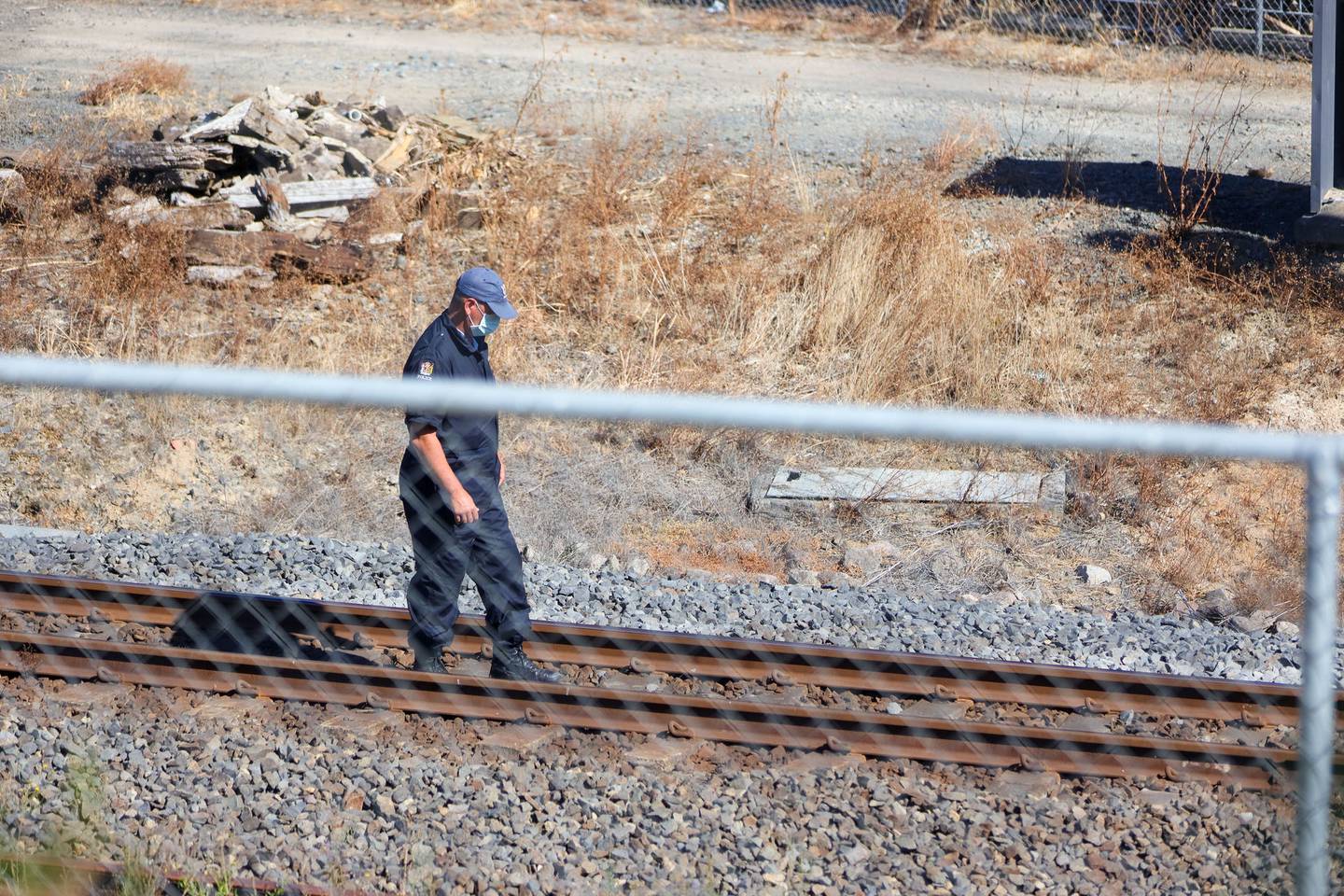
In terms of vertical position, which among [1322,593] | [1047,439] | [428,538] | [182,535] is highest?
[1047,439]

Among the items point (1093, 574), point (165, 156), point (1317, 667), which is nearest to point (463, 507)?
point (1317, 667)

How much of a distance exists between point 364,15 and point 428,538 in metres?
17.2

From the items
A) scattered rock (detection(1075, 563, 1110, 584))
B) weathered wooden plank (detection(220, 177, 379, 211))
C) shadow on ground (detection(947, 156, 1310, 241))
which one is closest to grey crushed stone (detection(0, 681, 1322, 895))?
scattered rock (detection(1075, 563, 1110, 584))

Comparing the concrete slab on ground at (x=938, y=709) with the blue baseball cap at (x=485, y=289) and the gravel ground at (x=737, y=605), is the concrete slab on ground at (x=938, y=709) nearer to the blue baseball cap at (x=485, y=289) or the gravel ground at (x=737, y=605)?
the gravel ground at (x=737, y=605)

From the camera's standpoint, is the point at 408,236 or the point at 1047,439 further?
the point at 408,236

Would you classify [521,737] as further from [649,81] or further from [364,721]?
[649,81]

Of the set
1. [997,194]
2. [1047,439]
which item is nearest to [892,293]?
[997,194]

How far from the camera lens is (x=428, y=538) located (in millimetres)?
5422

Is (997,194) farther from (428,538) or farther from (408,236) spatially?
(428,538)

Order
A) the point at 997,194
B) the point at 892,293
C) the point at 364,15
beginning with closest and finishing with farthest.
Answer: the point at 892,293 < the point at 997,194 < the point at 364,15

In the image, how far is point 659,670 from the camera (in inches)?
225

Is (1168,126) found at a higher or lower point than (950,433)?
lower

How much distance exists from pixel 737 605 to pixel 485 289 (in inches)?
84.8

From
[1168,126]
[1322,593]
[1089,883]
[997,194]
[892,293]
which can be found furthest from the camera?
[1168,126]
